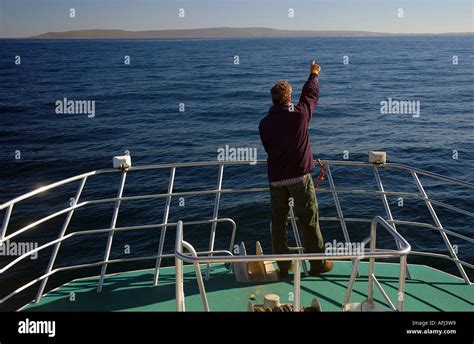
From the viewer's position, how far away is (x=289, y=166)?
480 cm

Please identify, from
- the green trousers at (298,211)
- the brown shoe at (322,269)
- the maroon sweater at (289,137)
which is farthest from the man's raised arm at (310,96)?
the brown shoe at (322,269)

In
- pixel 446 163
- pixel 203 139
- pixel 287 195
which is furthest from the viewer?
pixel 203 139

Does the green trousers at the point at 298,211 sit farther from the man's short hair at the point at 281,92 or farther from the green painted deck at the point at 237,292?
the man's short hair at the point at 281,92

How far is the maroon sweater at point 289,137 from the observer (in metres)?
4.65

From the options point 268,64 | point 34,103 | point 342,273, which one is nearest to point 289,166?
point 342,273

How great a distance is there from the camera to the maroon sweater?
4652mm

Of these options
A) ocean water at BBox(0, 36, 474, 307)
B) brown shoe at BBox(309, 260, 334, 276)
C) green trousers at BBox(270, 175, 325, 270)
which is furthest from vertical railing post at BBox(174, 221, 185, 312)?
ocean water at BBox(0, 36, 474, 307)

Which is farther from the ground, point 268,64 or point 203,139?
point 268,64

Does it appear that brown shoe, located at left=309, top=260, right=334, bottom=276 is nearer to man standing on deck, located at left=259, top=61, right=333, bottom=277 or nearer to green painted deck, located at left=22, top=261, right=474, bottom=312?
green painted deck, located at left=22, top=261, right=474, bottom=312

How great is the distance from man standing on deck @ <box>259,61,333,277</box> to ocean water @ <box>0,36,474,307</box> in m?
7.96

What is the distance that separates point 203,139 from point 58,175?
28.1ft

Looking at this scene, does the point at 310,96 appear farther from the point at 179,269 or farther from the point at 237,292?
the point at 179,269

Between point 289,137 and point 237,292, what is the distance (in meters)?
1.82
